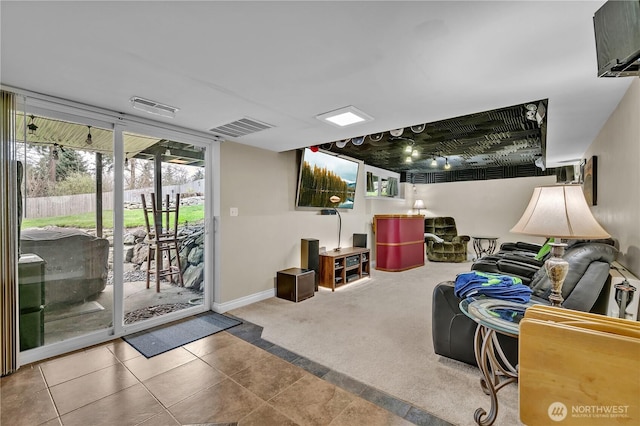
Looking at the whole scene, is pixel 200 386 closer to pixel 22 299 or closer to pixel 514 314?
pixel 22 299

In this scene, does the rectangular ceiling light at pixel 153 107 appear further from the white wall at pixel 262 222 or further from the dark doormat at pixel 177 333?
the dark doormat at pixel 177 333

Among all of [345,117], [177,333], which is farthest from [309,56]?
[177,333]

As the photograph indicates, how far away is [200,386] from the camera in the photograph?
2.13 m

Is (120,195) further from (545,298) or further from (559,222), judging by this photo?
(545,298)

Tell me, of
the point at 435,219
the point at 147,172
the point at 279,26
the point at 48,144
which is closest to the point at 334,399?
the point at 279,26

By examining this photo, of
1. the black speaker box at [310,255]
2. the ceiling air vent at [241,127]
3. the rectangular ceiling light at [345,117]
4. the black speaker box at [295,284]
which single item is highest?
the rectangular ceiling light at [345,117]

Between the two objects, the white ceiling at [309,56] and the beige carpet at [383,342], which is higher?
the white ceiling at [309,56]

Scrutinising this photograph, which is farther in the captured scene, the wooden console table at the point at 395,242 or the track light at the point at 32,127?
the wooden console table at the point at 395,242

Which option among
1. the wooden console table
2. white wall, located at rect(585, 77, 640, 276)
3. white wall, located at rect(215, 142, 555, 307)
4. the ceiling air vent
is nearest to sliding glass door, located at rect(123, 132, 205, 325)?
Result: white wall, located at rect(215, 142, 555, 307)

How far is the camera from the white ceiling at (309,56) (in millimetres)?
1387

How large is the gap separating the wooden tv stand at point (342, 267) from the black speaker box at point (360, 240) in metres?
0.26

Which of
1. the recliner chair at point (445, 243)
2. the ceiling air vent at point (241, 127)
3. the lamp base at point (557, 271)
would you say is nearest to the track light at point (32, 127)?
the ceiling air vent at point (241, 127)

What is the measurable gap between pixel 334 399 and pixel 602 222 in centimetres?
358

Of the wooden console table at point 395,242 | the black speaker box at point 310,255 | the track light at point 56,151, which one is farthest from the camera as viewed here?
the wooden console table at point 395,242
